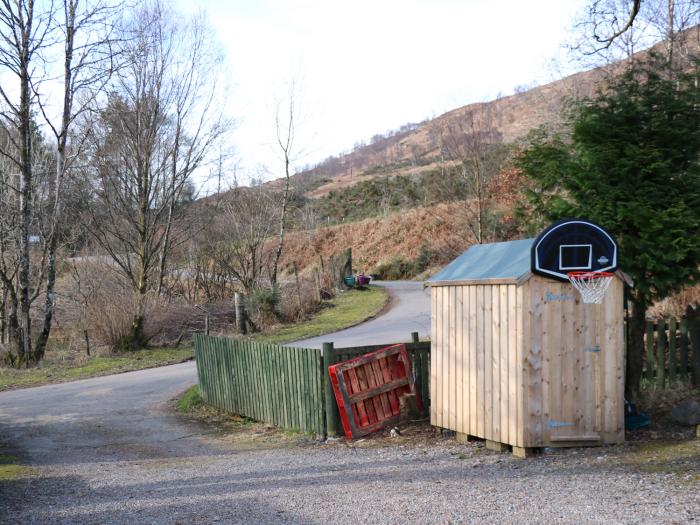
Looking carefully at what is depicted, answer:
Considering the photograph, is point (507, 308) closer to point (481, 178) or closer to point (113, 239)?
point (481, 178)

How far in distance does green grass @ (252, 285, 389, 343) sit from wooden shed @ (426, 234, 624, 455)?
45.1 ft

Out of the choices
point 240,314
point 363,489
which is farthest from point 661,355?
point 240,314

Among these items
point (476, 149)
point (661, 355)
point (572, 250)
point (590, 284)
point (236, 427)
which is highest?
point (476, 149)

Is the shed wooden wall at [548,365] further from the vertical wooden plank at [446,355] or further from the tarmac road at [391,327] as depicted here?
the tarmac road at [391,327]

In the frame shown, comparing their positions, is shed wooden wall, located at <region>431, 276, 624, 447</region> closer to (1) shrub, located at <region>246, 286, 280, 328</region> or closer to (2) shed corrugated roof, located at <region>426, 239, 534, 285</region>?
(2) shed corrugated roof, located at <region>426, 239, 534, 285</region>

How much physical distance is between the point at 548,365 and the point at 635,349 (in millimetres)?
2525

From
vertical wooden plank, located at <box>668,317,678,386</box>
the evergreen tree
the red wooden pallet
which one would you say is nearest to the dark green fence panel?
the red wooden pallet

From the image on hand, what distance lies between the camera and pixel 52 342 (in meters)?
26.7

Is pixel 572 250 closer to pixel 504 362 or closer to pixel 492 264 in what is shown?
pixel 492 264

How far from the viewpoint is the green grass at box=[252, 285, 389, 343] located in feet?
77.2

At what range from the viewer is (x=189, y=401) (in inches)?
591

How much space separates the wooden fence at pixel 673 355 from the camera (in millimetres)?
10484

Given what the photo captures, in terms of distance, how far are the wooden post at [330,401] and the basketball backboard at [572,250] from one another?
3.46 m

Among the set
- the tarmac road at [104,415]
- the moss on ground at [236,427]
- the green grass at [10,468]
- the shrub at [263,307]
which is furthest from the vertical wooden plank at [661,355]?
the shrub at [263,307]
